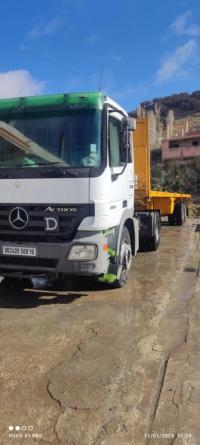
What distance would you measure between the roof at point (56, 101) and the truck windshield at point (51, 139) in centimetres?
8

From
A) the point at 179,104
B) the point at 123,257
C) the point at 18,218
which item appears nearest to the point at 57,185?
the point at 18,218

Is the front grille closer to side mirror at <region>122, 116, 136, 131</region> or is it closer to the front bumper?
the front bumper

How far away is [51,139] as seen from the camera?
4.91 meters

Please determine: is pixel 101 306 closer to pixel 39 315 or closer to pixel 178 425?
pixel 39 315

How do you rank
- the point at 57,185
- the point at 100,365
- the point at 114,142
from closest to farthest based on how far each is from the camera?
the point at 100,365 → the point at 57,185 → the point at 114,142

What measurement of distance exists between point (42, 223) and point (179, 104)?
370 ft

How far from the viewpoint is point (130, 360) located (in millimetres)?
3717

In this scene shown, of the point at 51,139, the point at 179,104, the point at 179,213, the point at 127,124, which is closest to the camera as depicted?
the point at 51,139

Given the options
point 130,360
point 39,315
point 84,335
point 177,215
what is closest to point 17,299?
point 39,315

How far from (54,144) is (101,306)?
84.8 inches

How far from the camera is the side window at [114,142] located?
16.7 feet

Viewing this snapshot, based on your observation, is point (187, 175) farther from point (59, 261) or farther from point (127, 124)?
point (59, 261)

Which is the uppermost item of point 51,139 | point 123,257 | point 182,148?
point 182,148

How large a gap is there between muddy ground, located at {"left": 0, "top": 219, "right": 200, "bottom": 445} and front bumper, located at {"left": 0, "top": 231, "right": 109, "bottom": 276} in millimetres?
550
